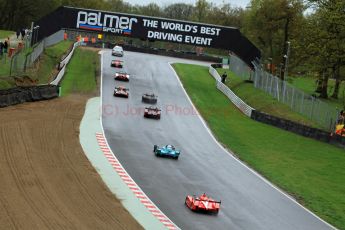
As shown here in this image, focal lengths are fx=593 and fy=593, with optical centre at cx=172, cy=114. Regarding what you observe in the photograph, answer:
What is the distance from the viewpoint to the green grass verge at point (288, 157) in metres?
27.0

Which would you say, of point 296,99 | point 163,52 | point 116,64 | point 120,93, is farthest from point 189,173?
point 163,52

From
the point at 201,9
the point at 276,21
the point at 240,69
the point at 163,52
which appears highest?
the point at 201,9

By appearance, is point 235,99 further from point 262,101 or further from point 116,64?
point 116,64

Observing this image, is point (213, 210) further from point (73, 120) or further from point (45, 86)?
point (45, 86)

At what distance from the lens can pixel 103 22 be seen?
5503cm

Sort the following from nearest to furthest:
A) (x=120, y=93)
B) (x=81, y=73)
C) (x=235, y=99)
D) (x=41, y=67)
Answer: (x=120, y=93) → (x=235, y=99) → (x=41, y=67) → (x=81, y=73)

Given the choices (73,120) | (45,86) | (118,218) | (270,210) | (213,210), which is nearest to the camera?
(118,218)

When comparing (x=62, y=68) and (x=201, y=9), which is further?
(x=201, y=9)

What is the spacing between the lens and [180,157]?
31828 millimetres

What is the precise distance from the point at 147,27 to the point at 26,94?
18.1 meters

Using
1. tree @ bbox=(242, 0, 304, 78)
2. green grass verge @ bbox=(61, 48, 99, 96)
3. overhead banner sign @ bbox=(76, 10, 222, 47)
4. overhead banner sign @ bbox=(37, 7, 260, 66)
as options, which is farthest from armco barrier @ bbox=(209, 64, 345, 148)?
tree @ bbox=(242, 0, 304, 78)

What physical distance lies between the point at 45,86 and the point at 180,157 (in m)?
16.5

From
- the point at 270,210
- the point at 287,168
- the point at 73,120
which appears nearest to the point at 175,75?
the point at 73,120

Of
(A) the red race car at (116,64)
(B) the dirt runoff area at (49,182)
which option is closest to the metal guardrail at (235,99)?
(A) the red race car at (116,64)
